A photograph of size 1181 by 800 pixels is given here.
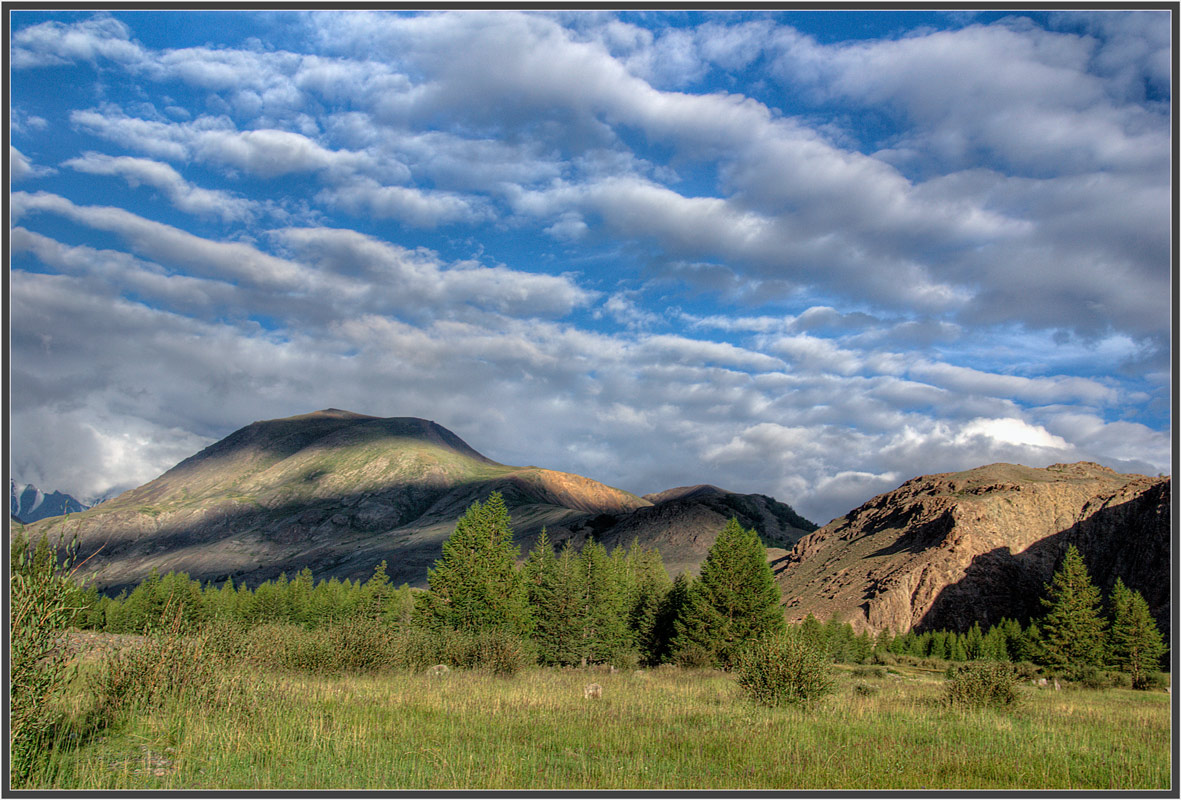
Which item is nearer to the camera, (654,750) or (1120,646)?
(654,750)

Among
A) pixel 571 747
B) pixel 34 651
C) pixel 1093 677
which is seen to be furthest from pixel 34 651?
pixel 1093 677

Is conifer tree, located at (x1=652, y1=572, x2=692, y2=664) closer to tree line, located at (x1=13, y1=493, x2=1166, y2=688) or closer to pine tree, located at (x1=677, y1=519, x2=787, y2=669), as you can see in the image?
tree line, located at (x1=13, y1=493, x2=1166, y2=688)

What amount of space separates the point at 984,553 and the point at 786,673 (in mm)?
119532

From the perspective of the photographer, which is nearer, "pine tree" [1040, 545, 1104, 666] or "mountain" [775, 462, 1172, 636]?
"pine tree" [1040, 545, 1104, 666]

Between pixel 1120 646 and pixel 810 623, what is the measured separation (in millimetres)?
27074

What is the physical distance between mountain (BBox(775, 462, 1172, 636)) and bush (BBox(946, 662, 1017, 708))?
77499mm

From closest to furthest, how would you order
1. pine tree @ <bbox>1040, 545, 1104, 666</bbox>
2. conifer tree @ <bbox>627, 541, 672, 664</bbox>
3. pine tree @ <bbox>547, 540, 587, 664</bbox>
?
pine tree @ <bbox>547, 540, 587, 664</bbox>, conifer tree @ <bbox>627, 541, 672, 664</bbox>, pine tree @ <bbox>1040, 545, 1104, 666</bbox>

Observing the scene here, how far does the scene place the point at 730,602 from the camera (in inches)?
1560

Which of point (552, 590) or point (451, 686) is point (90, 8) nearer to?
point (451, 686)

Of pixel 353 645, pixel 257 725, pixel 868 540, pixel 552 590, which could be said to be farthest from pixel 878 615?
pixel 257 725

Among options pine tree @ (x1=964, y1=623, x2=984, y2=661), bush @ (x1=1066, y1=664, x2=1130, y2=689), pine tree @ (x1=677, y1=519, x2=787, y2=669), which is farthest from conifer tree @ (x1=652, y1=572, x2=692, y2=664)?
pine tree @ (x1=964, y1=623, x2=984, y2=661)

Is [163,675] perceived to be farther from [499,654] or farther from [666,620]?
[666,620]

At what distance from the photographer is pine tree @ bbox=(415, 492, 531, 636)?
4188 centimetres

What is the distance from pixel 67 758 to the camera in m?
8.34
